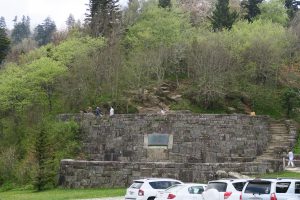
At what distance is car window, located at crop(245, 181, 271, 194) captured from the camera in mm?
17391

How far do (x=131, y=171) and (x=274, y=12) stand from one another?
53.0 metres

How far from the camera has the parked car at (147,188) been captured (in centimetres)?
2317

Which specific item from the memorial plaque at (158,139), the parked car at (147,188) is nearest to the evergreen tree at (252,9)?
the memorial plaque at (158,139)

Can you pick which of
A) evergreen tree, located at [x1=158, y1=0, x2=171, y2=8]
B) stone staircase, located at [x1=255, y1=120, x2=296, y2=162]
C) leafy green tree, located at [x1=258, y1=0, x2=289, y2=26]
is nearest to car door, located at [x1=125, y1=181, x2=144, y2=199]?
stone staircase, located at [x1=255, y1=120, x2=296, y2=162]

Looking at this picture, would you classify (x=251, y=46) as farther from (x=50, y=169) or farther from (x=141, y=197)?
(x=141, y=197)

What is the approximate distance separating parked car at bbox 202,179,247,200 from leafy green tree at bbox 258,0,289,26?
194 feet

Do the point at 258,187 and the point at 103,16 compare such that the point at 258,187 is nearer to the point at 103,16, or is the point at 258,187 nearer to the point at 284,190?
the point at 284,190

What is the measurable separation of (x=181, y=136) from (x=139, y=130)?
10.1 feet

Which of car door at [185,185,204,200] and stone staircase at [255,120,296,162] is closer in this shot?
car door at [185,185,204,200]

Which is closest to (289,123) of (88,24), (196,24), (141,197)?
(141,197)

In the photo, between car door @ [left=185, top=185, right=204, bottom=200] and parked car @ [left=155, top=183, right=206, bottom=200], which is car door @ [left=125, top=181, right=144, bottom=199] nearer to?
parked car @ [left=155, top=183, right=206, bottom=200]

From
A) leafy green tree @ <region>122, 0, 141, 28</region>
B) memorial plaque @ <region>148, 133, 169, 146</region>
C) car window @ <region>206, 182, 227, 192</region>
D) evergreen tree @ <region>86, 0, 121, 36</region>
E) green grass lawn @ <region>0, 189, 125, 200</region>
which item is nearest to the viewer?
car window @ <region>206, 182, 227, 192</region>

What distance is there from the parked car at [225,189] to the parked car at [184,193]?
1.17m

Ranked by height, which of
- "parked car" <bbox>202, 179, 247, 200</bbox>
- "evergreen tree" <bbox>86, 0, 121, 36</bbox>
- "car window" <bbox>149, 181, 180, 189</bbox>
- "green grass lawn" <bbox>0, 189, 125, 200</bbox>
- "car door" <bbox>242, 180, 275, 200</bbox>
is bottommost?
"green grass lawn" <bbox>0, 189, 125, 200</bbox>
